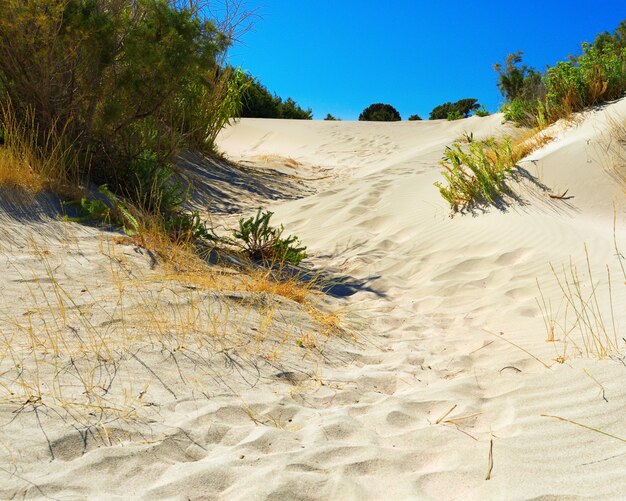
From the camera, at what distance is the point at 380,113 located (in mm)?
30281

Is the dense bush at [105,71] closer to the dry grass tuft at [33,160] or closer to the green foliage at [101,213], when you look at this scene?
the dry grass tuft at [33,160]

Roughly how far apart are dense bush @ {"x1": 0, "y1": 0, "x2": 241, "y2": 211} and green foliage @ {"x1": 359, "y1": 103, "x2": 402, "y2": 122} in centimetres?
2488

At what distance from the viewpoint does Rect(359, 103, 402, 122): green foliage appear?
3008 centimetres

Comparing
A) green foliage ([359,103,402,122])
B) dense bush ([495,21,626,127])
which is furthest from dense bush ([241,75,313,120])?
dense bush ([495,21,626,127])

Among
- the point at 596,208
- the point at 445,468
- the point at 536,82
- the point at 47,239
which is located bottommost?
the point at 445,468

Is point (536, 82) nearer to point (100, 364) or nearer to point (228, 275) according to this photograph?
point (228, 275)

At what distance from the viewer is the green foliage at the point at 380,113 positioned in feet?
98.7

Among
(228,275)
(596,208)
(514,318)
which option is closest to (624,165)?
(596,208)

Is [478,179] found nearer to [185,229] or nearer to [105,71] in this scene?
[185,229]

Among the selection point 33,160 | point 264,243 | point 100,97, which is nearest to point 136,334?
point 264,243

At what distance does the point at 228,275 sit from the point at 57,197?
6.06 feet

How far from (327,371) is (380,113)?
28638mm

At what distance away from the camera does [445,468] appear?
2021 millimetres

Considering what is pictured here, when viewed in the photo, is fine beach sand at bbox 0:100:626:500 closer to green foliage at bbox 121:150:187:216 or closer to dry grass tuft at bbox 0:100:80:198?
dry grass tuft at bbox 0:100:80:198
